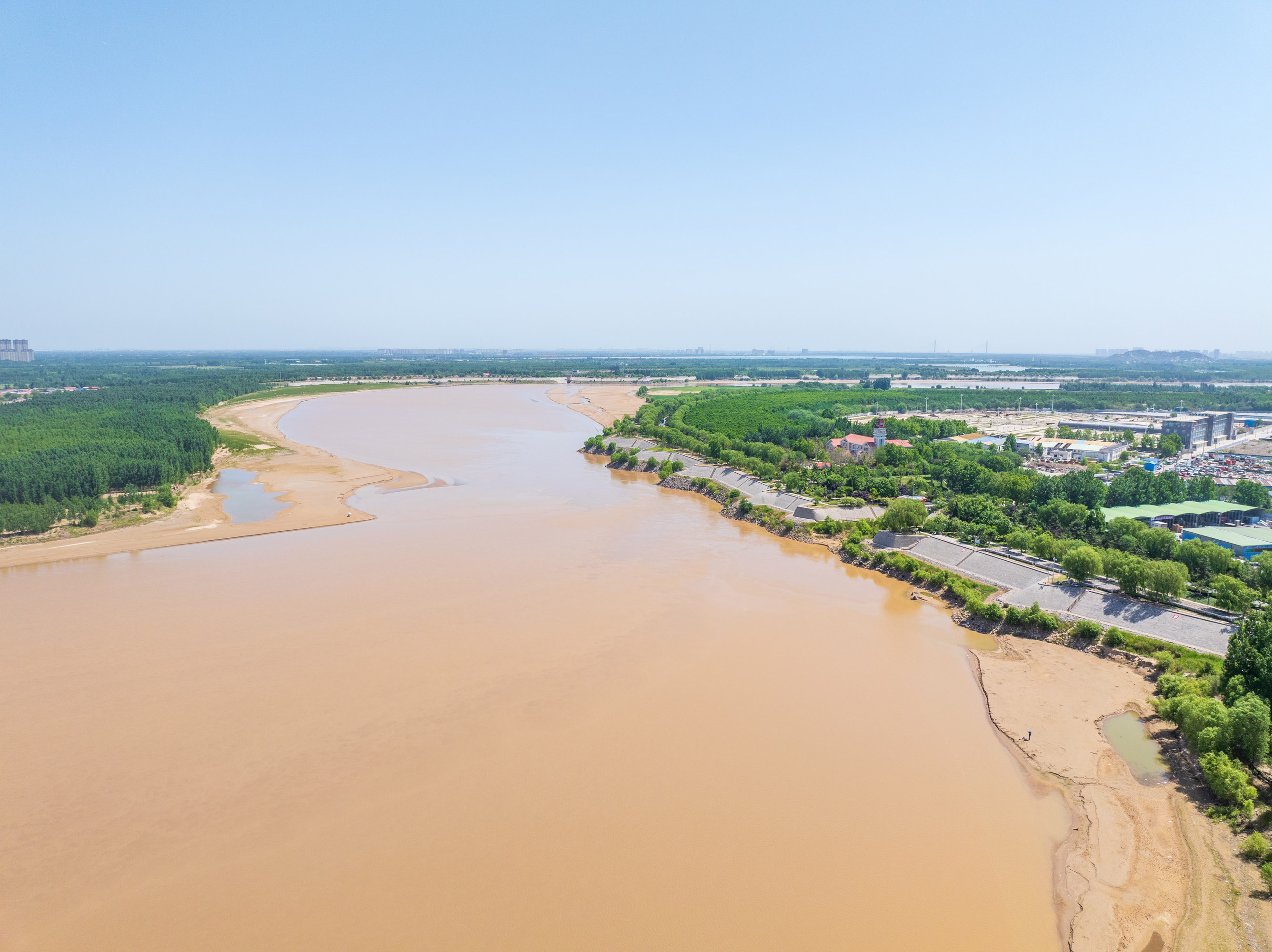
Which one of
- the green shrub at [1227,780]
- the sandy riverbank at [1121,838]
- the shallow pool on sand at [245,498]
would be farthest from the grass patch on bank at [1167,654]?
the shallow pool on sand at [245,498]

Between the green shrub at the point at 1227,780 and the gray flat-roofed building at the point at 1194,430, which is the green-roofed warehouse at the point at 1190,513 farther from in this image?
the gray flat-roofed building at the point at 1194,430

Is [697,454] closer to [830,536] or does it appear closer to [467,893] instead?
[830,536]

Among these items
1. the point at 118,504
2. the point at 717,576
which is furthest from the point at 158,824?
the point at 118,504

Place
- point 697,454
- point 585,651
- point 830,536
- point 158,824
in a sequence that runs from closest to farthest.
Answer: point 158,824 → point 585,651 → point 830,536 → point 697,454

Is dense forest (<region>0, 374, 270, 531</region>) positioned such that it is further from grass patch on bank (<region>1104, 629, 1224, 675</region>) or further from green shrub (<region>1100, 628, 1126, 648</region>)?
grass patch on bank (<region>1104, 629, 1224, 675</region>)

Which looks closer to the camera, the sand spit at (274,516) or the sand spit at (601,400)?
the sand spit at (274,516)

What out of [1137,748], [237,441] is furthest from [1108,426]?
[237,441]

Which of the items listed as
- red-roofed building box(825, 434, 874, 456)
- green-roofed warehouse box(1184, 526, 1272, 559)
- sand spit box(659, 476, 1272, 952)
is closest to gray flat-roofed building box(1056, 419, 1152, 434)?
red-roofed building box(825, 434, 874, 456)
